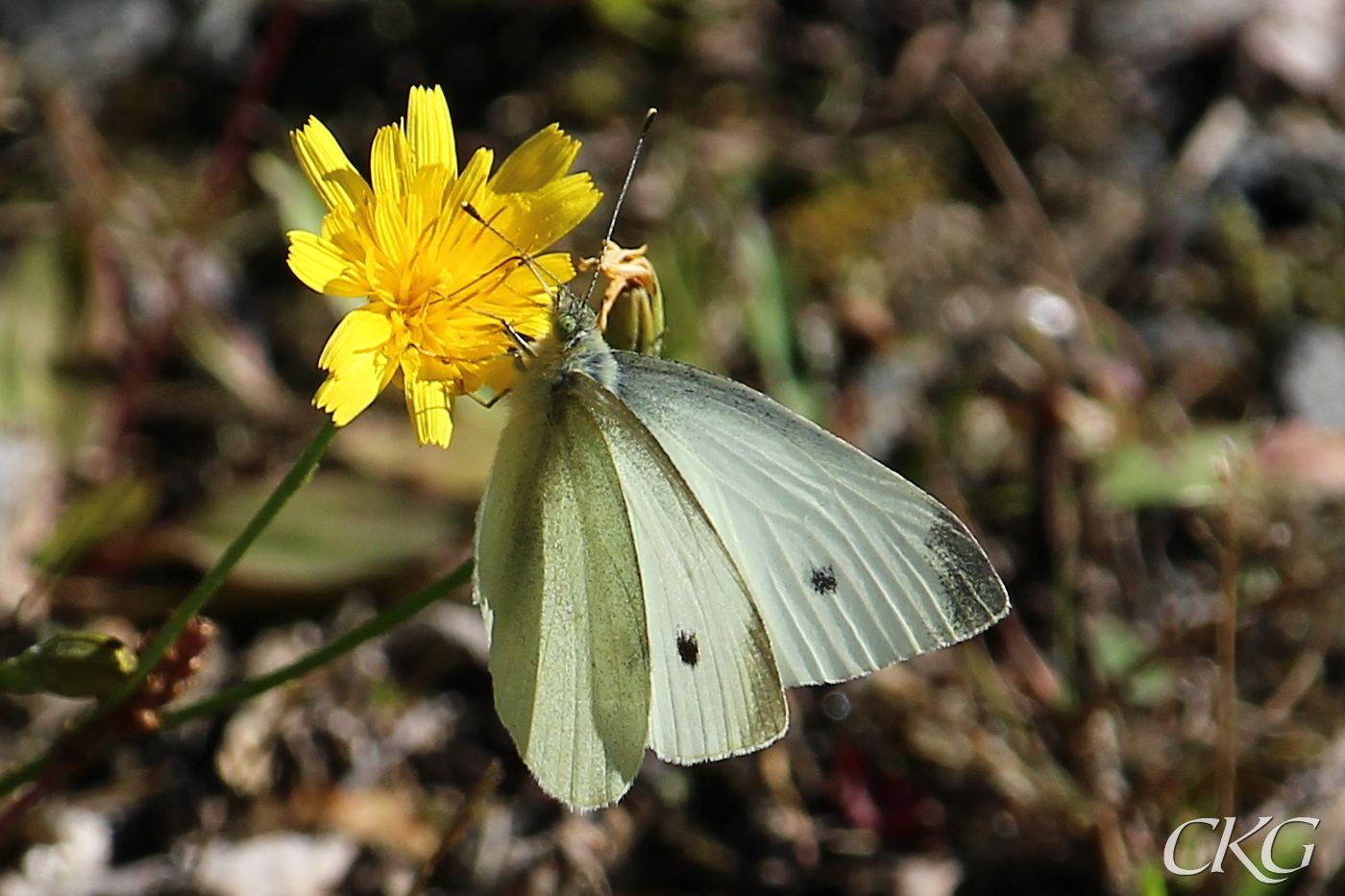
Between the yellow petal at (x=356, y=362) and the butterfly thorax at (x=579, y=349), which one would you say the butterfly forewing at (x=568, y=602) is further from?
the yellow petal at (x=356, y=362)

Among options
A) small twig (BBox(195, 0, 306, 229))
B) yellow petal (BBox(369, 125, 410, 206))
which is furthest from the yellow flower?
small twig (BBox(195, 0, 306, 229))

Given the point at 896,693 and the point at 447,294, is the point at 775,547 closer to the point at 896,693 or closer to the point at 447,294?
the point at 447,294

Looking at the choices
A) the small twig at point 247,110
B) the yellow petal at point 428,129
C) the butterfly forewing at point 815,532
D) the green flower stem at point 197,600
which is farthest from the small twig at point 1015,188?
the green flower stem at point 197,600

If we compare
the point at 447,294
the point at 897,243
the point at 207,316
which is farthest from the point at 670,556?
the point at 897,243

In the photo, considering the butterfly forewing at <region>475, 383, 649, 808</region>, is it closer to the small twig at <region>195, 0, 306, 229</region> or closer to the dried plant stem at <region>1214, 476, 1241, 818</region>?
the dried plant stem at <region>1214, 476, 1241, 818</region>

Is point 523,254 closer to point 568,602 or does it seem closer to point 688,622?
point 568,602

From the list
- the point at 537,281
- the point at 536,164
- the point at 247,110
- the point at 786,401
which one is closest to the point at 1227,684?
the point at 786,401
